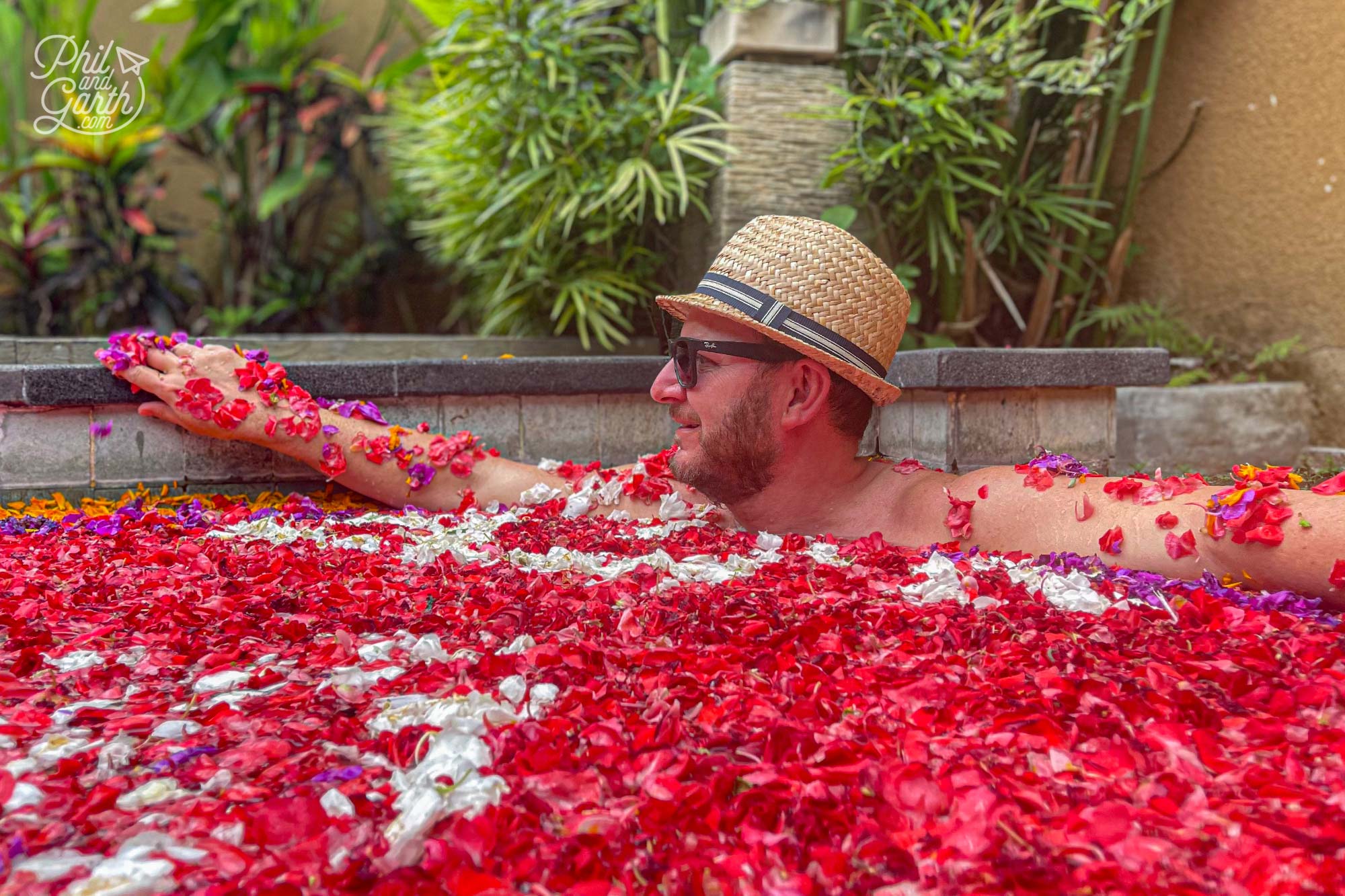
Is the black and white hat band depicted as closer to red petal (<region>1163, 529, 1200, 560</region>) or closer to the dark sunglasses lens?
the dark sunglasses lens

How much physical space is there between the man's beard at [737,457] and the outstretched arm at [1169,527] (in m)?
0.39

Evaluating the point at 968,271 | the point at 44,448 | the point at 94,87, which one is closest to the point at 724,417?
the point at 44,448

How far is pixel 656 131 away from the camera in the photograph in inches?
150

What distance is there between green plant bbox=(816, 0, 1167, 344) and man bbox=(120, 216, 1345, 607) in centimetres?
167

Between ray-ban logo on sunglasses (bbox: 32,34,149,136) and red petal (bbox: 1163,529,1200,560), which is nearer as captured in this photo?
red petal (bbox: 1163,529,1200,560)

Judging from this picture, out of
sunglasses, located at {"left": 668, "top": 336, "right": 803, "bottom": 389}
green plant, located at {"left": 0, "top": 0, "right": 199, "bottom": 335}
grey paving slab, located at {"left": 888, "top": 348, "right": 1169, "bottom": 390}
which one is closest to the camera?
sunglasses, located at {"left": 668, "top": 336, "right": 803, "bottom": 389}

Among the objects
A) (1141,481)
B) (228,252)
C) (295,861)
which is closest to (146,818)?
(295,861)

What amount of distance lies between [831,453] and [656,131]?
7.15 feet

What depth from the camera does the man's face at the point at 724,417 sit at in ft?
6.52

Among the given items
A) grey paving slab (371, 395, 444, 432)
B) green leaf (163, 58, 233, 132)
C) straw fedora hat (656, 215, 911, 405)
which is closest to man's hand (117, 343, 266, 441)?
grey paving slab (371, 395, 444, 432)

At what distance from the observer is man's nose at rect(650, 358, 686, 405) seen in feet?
6.72

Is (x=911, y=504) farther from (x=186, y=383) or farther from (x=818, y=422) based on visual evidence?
(x=186, y=383)

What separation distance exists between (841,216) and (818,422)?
178 cm

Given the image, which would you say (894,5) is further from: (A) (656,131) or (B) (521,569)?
(B) (521,569)
